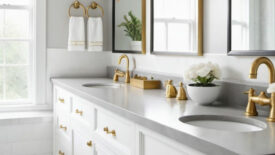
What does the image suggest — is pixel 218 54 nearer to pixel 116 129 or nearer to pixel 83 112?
pixel 116 129

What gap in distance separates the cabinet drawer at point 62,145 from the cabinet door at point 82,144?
17cm

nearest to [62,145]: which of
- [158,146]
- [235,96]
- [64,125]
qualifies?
[64,125]

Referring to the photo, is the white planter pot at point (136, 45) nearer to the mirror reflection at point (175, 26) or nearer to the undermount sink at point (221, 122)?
the mirror reflection at point (175, 26)

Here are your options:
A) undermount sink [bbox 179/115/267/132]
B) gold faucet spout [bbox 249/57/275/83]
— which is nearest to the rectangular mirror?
gold faucet spout [bbox 249/57/275/83]

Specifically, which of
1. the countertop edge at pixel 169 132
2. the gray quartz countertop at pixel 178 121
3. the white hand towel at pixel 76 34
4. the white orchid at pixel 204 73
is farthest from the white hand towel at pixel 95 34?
the white orchid at pixel 204 73

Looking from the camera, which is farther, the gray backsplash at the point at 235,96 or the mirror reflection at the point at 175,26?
the mirror reflection at the point at 175,26

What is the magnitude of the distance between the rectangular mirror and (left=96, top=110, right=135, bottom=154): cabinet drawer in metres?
0.70

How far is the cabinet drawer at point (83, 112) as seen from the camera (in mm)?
2412

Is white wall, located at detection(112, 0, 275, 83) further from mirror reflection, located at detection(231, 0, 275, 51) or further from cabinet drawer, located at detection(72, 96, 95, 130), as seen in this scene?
cabinet drawer, located at detection(72, 96, 95, 130)

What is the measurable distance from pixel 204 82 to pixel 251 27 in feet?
1.30

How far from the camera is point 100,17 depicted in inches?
156

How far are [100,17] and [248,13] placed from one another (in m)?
2.34

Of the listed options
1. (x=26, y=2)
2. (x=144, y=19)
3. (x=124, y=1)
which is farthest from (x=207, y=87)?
(x=26, y=2)

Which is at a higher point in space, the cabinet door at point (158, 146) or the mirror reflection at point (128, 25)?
the mirror reflection at point (128, 25)
